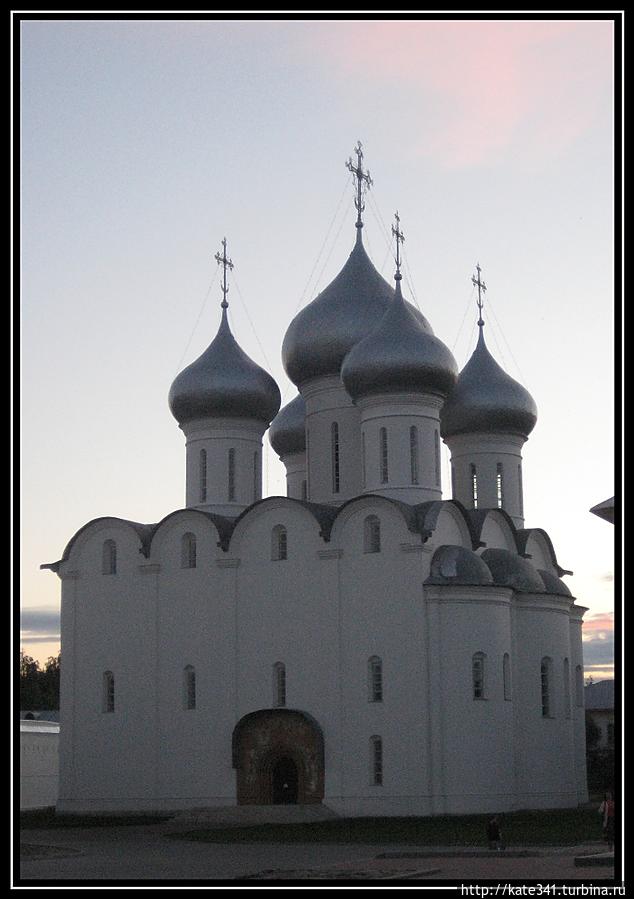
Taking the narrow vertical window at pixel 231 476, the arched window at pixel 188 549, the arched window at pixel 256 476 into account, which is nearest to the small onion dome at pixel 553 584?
the arched window at pixel 256 476

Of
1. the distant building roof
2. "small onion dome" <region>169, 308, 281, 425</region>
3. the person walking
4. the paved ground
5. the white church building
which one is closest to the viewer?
the paved ground

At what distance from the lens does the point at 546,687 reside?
31.7m

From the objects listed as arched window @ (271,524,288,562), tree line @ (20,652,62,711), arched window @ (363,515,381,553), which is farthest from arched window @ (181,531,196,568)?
tree line @ (20,652,62,711)

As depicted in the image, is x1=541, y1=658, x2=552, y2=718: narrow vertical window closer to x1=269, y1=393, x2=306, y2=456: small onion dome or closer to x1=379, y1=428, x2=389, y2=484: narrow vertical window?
x1=379, y1=428, x2=389, y2=484: narrow vertical window

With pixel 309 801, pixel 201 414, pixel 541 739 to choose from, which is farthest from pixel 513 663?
pixel 201 414

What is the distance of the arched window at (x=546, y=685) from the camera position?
31.6 m

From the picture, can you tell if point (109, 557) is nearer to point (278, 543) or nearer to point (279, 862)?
point (278, 543)

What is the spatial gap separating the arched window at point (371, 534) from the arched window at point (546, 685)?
197 inches

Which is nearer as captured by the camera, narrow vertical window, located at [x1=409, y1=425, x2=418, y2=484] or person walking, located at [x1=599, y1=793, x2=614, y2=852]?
person walking, located at [x1=599, y1=793, x2=614, y2=852]

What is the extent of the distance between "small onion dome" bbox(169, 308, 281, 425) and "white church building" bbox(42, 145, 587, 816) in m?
0.07

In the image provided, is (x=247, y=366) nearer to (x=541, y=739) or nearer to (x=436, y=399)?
(x=436, y=399)

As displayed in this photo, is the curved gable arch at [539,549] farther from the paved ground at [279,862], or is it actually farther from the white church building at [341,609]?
the paved ground at [279,862]

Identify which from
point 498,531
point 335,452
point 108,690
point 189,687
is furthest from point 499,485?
point 108,690

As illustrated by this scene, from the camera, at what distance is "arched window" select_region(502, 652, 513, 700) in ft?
98.3
